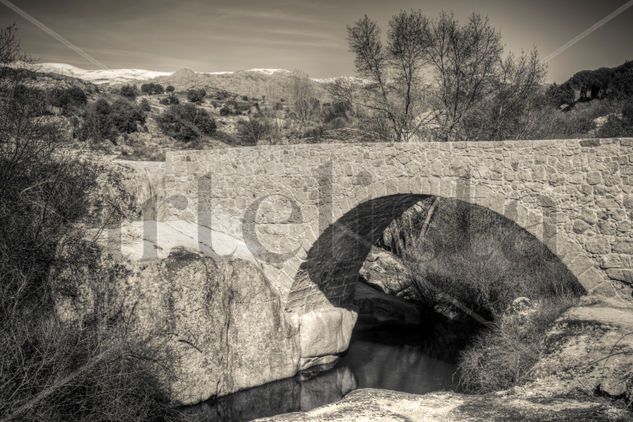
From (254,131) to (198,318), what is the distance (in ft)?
49.4

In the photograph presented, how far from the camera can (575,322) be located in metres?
6.18

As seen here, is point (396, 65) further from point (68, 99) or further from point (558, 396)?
point (558, 396)

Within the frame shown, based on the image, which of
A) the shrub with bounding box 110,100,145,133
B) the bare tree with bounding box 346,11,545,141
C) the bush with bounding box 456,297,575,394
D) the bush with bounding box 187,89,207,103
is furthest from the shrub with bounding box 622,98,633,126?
the bush with bounding box 187,89,207,103

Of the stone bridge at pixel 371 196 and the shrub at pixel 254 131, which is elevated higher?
the shrub at pixel 254 131

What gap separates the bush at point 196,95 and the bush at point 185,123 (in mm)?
4909

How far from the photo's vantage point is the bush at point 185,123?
21156 mm

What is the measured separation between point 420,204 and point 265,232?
8789 mm

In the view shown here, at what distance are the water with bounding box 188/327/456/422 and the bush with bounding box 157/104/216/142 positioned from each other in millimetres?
12060

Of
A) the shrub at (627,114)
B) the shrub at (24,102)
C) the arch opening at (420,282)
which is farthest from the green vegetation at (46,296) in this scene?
the shrub at (627,114)

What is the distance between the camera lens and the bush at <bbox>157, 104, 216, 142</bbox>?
69.4 ft

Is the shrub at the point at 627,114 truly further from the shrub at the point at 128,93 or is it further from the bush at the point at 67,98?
the shrub at the point at 128,93

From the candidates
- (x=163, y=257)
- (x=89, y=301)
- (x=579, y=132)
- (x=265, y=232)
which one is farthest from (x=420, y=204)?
(x=89, y=301)

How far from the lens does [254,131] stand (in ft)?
75.2

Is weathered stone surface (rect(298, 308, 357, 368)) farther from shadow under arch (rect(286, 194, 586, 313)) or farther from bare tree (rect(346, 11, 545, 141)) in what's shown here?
bare tree (rect(346, 11, 545, 141))
